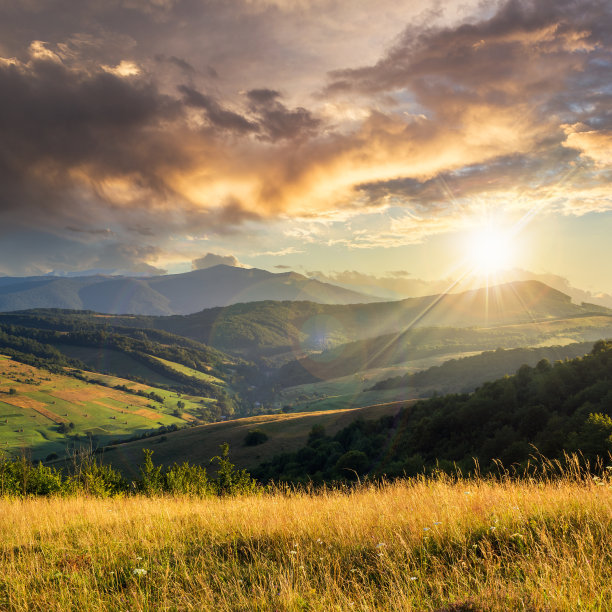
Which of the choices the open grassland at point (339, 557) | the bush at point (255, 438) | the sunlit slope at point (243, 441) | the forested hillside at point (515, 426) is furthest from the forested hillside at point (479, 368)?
the open grassland at point (339, 557)

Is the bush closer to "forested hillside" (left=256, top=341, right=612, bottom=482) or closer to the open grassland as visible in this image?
"forested hillside" (left=256, top=341, right=612, bottom=482)

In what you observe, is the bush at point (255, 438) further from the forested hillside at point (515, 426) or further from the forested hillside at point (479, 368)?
the forested hillside at point (479, 368)

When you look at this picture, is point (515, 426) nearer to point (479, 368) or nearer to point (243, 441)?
point (243, 441)

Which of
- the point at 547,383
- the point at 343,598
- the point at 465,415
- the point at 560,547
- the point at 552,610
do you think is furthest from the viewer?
the point at 465,415

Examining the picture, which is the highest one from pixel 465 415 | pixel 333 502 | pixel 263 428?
pixel 333 502

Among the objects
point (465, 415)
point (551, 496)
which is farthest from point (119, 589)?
point (465, 415)

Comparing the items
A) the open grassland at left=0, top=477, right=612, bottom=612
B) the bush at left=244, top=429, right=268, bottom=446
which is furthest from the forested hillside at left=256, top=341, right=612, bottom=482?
the bush at left=244, top=429, right=268, bottom=446

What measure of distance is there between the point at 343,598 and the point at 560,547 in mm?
3306

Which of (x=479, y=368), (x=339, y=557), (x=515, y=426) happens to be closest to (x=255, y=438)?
(x=515, y=426)

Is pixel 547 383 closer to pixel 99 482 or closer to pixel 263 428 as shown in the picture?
pixel 99 482

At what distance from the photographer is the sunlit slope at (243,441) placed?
66.2 meters

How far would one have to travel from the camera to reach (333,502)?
377 inches

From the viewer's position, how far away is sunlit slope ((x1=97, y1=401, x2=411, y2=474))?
66188 millimetres

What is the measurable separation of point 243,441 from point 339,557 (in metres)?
75.4
